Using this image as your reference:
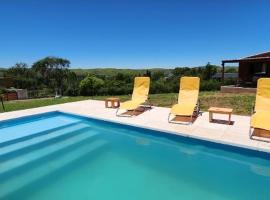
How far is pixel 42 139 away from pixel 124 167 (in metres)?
2.75

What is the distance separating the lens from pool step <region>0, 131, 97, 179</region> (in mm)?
4848

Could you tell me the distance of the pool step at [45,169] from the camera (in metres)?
4.03

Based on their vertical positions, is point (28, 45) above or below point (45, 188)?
above

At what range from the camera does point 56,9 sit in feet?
54.3

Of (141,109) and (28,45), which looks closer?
(141,109)

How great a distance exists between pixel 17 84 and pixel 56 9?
144 feet

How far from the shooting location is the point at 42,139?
6371mm

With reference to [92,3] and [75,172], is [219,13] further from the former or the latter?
[75,172]

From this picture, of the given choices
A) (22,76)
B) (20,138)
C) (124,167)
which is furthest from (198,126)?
(22,76)

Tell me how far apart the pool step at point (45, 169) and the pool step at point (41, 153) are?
13.5 inches

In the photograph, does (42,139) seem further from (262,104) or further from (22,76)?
(22,76)

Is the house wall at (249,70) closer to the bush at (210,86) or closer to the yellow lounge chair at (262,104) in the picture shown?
the bush at (210,86)

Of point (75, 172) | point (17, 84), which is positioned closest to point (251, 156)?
point (75, 172)

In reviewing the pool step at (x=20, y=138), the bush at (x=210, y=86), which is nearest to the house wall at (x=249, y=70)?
the bush at (x=210, y=86)
